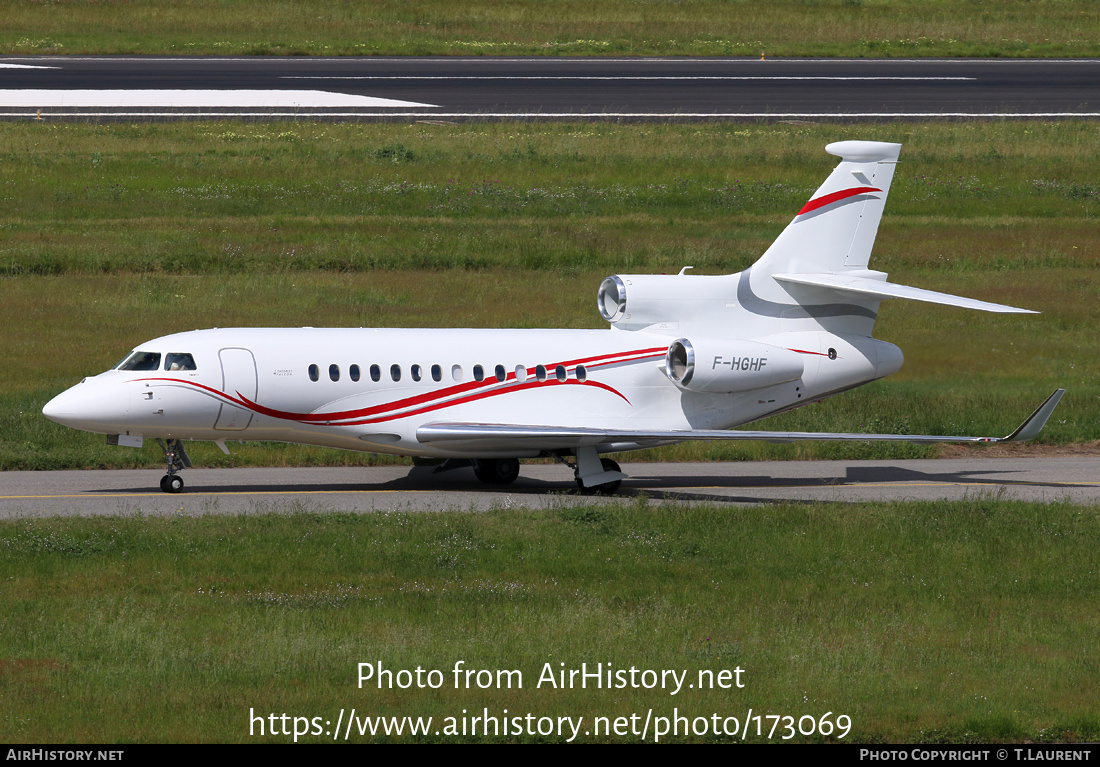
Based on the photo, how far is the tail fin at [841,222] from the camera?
28.0 metres

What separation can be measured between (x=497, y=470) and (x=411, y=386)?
9.43 ft

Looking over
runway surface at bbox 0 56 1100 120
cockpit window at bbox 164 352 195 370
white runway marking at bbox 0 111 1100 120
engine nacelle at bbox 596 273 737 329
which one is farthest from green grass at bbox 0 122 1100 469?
cockpit window at bbox 164 352 195 370

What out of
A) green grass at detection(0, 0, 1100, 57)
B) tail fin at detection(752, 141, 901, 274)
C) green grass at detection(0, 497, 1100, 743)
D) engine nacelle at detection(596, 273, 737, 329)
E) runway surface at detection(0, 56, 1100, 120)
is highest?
green grass at detection(0, 0, 1100, 57)

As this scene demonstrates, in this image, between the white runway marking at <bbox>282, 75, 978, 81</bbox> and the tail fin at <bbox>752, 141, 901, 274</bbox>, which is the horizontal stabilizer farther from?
the white runway marking at <bbox>282, 75, 978, 81</bbox>

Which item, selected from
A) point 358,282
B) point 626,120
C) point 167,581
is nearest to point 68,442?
point 167,581

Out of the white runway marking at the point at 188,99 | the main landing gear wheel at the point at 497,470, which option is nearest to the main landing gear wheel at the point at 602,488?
the main landing gear wheel at the point at 497,470

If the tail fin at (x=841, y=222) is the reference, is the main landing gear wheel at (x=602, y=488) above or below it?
below

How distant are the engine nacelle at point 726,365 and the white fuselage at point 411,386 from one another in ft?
0.53

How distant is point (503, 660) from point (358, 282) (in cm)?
2798

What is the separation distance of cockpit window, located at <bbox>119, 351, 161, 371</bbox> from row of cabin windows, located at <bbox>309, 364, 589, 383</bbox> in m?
2.69

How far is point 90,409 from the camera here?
23.8 m

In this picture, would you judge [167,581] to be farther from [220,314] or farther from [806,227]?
[220,314]

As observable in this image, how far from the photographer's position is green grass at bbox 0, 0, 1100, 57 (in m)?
80.6

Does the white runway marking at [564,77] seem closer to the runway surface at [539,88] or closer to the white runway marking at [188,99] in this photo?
the runway surface at [539,88]
